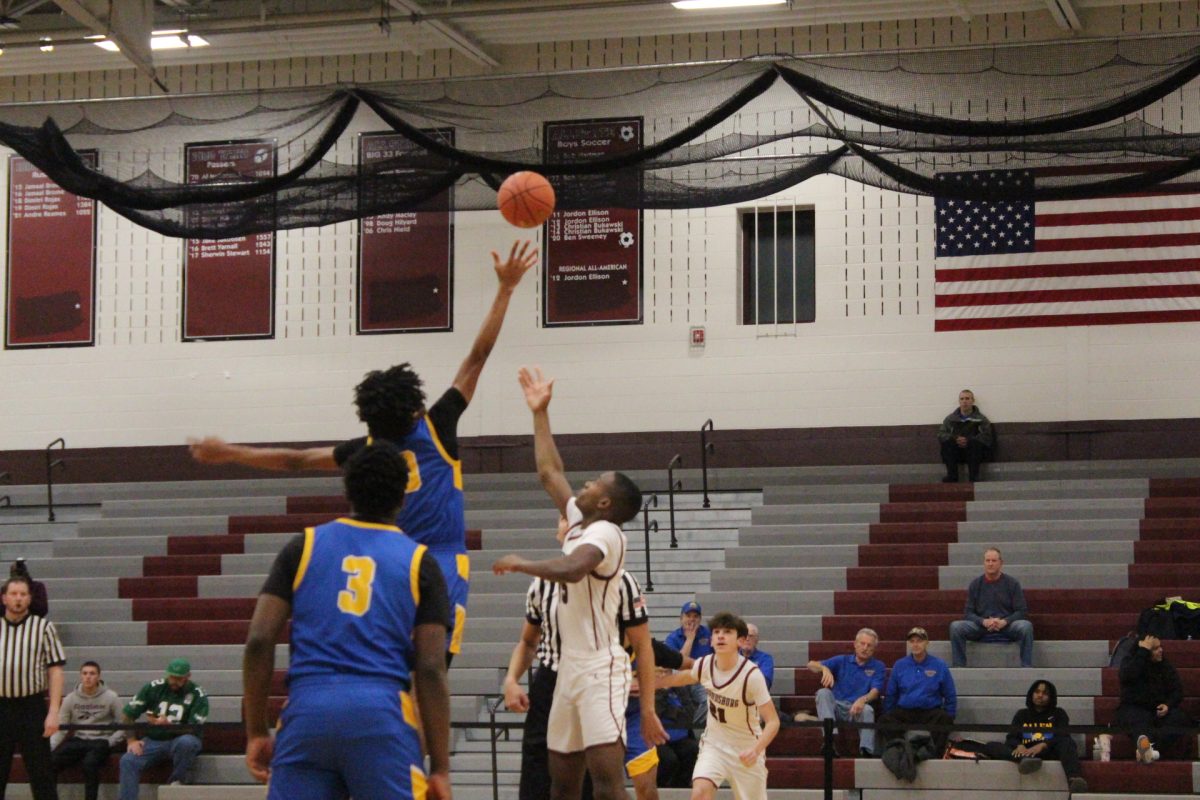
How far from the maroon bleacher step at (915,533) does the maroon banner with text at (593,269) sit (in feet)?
14.0

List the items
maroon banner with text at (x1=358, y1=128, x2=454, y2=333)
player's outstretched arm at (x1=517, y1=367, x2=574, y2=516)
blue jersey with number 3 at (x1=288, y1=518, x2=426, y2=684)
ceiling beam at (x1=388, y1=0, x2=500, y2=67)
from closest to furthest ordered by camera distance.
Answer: blue jersey with number 3 at (x1=288, y1=518, x2=426, y2=684), player's outstretched arm at (x1=517, y1=367, x2=574, y2=516), ceiling beam at (x1=388, y1=0, x2=500, y2=67), maroon banner with text at (x1=358, y1=128, x2=454, y2=333)

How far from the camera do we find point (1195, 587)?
1498 cm

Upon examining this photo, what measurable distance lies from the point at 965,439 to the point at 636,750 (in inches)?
375

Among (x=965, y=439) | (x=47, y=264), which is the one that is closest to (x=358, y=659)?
(x=965, y=439)

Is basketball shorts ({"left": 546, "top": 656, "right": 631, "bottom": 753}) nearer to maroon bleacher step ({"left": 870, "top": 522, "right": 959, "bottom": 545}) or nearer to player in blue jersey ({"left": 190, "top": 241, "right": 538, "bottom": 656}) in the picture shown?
player in blue jersey ({"left": 190, "top": 241, "right": 538, "bottom": 656})

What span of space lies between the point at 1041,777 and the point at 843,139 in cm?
526

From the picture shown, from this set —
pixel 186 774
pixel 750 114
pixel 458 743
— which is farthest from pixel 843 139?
pixel 186 774

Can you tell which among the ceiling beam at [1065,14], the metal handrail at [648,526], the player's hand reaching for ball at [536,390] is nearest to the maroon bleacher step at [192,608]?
the metal handrail at [648,526]

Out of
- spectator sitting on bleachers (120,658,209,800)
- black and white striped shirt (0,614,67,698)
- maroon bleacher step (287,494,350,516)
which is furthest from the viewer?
maroon bleacher step (287,494,350,516)

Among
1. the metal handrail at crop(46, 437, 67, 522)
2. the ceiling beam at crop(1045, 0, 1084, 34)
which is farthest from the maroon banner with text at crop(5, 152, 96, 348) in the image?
the ceiling beam at crop(1045, 0, 1084, 34)

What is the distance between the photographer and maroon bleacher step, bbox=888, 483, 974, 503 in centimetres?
1720

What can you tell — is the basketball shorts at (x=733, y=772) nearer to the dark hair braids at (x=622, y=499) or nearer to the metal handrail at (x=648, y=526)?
the dark hair braids at (x=622, y=499)

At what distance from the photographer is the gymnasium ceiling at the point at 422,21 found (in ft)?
56.9

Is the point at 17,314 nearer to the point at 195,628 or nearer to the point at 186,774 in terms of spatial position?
the point at 195,628
